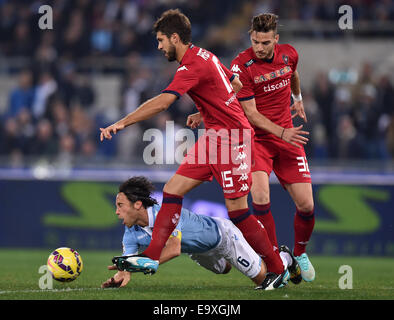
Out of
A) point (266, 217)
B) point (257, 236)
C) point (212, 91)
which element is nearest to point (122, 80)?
point (266, 217)

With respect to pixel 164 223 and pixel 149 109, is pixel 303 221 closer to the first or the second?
pixel 164 223

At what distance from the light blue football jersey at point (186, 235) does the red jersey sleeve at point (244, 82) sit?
1.30 metres

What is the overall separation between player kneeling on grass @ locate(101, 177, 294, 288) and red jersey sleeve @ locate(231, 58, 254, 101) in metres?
→ 1.23

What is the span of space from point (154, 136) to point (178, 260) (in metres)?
2.73

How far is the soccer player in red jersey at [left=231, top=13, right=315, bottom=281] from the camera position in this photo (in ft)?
24.9

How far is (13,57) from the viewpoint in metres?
16.8

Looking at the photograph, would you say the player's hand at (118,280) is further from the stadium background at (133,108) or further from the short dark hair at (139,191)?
the stadium background at (133,108)

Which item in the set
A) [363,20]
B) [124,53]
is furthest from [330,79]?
[124,53]

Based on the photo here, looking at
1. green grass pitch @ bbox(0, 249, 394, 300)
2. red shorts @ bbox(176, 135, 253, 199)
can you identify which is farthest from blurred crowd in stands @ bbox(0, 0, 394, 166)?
red shorts @ bbox(176, 135, 253, 199)

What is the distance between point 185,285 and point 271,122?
1.77 metres

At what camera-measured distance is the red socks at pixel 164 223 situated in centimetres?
665

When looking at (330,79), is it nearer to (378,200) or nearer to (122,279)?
(378,200)

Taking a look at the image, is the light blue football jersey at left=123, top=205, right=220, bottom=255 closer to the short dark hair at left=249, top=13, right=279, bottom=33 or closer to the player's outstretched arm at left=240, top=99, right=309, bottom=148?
the player's outstretched arm at left=240, top=99, right=309, bottom=148

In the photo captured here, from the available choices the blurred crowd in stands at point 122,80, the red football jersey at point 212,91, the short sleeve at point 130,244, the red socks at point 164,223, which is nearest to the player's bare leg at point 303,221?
the red football jersey at point 212,91
